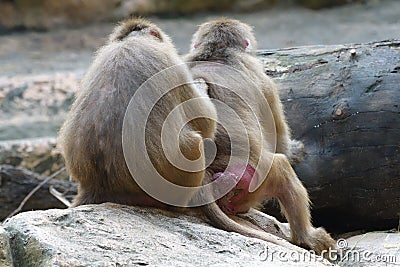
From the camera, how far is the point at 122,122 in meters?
3.29

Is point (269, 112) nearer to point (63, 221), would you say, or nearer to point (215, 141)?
point (215, 141)

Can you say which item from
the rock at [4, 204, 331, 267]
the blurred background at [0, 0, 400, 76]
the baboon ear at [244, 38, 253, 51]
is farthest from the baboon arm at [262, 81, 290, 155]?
the blurred background at [0, 0, 400, 76]

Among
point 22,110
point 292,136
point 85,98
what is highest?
point 85,98

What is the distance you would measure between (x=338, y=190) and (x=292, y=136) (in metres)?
0.42

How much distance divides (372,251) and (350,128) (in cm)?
93

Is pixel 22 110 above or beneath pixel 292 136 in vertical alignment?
beneath

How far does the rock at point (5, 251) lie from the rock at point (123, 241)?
1.0 inches

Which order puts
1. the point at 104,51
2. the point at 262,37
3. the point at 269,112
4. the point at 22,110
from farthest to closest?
1. the point at 262,37
2. the point at 22,110
3. the point at 269,112
4. the point at 104,51

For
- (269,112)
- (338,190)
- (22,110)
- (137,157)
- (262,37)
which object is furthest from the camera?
(262,37)

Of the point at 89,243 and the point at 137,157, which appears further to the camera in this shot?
the point at 137,157

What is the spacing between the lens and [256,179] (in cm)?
368

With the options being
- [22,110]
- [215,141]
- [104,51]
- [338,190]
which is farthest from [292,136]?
[22,110]

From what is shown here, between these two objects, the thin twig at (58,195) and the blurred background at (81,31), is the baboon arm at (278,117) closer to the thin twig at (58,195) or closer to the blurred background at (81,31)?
the thin twig at (58,195)

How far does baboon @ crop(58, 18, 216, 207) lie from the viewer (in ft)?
10.8
